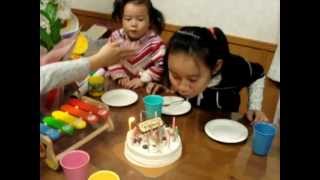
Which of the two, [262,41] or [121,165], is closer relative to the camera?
[121,165]

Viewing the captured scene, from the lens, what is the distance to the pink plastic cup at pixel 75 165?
3.39 ft

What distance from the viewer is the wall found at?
2490 mm

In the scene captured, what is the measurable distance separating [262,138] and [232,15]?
1.58 m

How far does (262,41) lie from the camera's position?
2588mm

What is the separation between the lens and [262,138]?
3.95ft

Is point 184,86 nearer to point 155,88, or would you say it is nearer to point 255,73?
point 155,88

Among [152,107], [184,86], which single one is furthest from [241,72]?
[152,107]

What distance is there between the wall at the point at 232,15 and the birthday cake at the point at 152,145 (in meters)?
1.52

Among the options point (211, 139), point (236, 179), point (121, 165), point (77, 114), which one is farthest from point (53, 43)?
point (236, 179)
